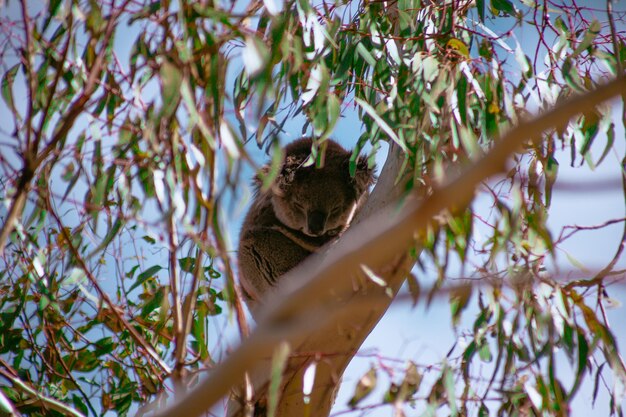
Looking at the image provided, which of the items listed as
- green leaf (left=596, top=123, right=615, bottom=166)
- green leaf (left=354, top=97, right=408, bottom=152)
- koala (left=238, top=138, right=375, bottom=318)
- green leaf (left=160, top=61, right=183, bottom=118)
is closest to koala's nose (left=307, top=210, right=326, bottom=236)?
koala (left=238, top=138, right=375, bottom=318)

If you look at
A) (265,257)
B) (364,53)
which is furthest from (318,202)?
(364,53)

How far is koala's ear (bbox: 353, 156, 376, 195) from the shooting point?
12.8ft

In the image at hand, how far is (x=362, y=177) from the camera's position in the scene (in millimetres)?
3963

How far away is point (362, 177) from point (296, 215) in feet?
1.36

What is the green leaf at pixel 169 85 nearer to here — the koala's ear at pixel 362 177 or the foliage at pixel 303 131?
the foliage at pixel 303 131

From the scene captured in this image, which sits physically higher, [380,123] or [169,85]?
[169,85]

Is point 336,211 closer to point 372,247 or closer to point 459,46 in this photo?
point 459,46

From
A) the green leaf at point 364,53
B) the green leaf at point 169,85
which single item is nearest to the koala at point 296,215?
the green leaf at point 364,53

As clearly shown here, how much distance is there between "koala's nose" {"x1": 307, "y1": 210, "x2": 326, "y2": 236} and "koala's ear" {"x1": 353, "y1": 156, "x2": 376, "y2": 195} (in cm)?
26

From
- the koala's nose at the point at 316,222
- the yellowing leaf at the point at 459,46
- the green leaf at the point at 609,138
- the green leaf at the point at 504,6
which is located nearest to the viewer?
the green leaf at the point at 609,138

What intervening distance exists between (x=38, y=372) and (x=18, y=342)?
0.19 meters

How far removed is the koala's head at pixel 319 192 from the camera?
392cm

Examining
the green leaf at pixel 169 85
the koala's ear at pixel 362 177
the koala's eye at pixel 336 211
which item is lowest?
Answer: the koala's eye at pixel 336 211

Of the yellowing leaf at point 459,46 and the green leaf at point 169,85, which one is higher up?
the green leaf at point 169,85
